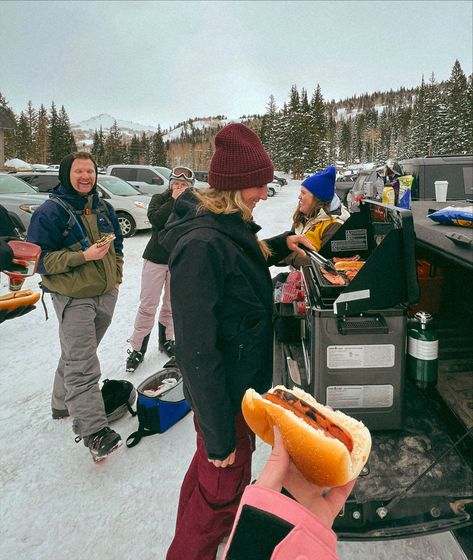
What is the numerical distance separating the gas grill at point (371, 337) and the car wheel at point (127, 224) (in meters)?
10.5

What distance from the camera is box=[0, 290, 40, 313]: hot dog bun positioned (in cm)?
329

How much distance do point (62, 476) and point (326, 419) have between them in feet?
8.09

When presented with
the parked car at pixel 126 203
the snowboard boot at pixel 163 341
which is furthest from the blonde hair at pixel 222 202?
the parked car at pixel 126 203

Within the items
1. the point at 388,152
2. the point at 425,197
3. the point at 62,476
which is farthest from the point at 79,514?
the point at 388,152

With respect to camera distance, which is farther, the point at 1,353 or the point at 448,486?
the point at 1,353

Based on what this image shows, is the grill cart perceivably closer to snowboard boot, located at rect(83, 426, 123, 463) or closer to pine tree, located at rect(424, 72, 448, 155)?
snowboard boot, located at rect(83, 426, 123, 463)

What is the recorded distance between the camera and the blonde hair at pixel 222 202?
1708 mm

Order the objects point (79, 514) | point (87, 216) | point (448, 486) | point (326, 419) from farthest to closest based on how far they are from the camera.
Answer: point (87, 216), point (79, 514), point (448, 486), point (326, 419)

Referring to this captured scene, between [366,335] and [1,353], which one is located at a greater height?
[366,335]

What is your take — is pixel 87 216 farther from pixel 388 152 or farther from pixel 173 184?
pixel 388 152

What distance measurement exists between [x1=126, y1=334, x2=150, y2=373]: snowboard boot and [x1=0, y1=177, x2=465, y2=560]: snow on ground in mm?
105

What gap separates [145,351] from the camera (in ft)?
14.3

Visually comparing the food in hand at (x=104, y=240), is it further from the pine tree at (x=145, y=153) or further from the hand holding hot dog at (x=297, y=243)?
the pine tree at (x=145, y=153)

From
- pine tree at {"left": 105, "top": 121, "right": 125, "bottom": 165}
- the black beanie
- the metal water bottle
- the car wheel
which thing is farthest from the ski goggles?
pine tree at {"left": 105, "top": 121, "right": 125, "bottom": 165}
